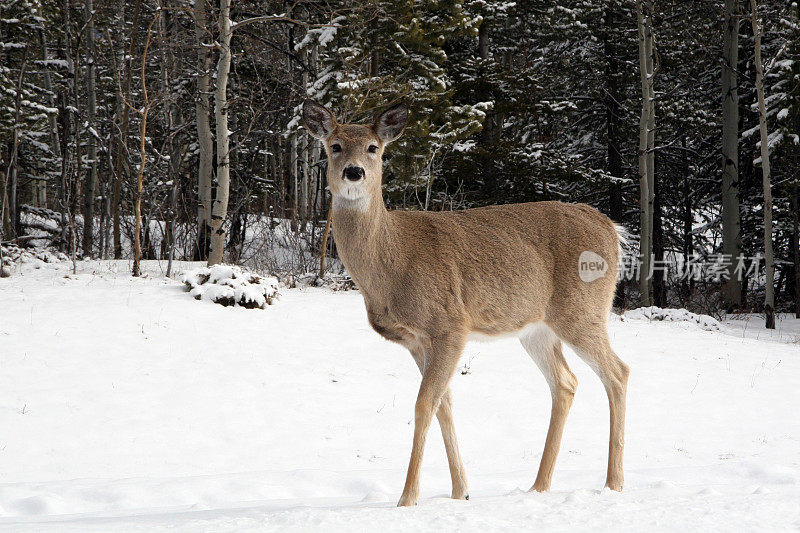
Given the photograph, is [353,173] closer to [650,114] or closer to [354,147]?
[354,147]

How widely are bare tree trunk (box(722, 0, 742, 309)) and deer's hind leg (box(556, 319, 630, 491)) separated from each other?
14862 mm

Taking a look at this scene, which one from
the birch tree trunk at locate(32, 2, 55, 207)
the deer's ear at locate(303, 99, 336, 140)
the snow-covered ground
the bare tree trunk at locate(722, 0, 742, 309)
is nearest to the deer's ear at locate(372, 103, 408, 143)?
the deer's ear at locate(303, 99, 336, 140)

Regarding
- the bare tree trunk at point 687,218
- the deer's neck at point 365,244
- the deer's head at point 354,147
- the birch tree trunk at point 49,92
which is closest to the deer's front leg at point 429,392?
the deer's neck at point 365,244

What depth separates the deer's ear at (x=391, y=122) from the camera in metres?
4.56

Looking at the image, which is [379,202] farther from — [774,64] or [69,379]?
[774,64]

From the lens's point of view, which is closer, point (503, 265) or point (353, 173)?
point (353, 173)

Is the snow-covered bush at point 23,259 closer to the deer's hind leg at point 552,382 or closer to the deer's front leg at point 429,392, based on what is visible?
the deer's hind leg at point 552,382

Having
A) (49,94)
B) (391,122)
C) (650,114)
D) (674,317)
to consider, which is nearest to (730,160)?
(650,114)

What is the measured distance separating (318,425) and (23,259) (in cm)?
959

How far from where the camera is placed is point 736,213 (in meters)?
18.4

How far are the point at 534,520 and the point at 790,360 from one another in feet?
31.5

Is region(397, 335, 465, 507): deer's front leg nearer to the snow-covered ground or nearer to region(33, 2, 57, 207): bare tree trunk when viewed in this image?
the snow-covered ground

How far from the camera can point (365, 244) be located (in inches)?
173

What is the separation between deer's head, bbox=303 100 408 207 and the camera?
429 centimetres
